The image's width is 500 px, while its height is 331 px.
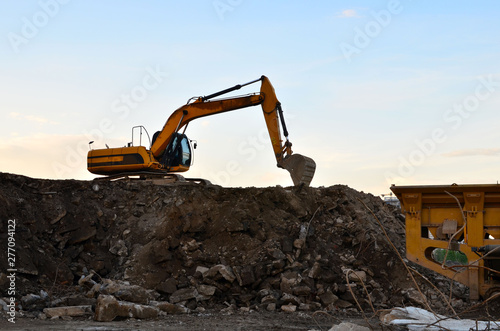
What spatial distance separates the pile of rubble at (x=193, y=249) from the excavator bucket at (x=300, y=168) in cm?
30

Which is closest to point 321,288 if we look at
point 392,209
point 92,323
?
point 92,323

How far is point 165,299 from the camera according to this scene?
37.3 feet

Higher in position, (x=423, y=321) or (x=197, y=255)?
(x=197, y=255)

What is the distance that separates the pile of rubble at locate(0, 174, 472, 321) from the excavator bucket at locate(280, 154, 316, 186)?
11.8 inches

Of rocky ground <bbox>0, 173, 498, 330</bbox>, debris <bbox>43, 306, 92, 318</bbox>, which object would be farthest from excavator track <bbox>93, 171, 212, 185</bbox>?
debris <bbox>43, 306, 92, 318</bbox>

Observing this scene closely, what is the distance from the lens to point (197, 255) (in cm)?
1238

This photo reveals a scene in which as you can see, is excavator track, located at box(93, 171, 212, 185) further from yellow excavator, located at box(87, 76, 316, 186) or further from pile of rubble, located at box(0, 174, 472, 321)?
pile of rubble, located at box(0, 174, 472, 321)

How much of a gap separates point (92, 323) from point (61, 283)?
3021 mm

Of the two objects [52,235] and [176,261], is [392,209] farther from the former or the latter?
[52,235]

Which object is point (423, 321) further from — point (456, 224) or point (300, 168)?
point (300, 168)

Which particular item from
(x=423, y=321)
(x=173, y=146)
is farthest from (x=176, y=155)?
(x=423, y=321)

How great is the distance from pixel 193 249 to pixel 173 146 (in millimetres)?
4774

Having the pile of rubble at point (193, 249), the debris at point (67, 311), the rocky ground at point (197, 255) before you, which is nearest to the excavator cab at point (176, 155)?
the rocky ground at point (197, 255)

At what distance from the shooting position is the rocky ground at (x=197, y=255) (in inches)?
413
